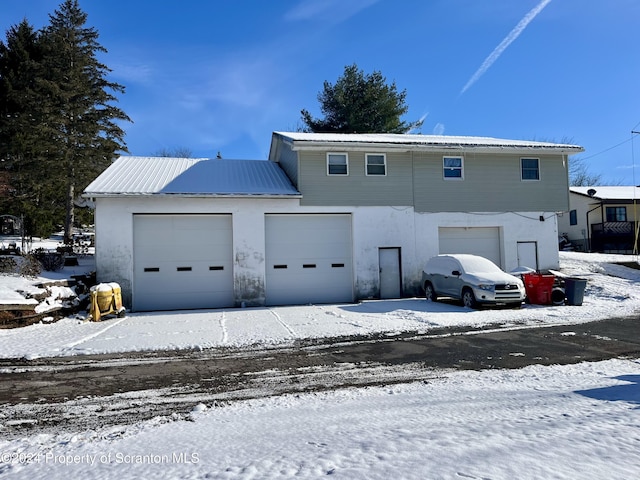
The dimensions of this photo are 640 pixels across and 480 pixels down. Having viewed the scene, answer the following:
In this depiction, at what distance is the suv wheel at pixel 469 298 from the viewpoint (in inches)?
496

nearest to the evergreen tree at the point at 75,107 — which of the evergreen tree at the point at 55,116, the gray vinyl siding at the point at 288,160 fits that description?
the evergreen tree at the point at 55,116

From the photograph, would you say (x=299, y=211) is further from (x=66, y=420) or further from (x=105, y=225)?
(x=66, y=420)

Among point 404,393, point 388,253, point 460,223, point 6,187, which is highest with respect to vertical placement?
point 6,187

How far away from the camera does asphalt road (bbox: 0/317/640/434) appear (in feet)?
16.6

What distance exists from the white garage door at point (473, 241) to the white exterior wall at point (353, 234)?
0.86ft

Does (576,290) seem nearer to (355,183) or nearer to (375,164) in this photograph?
(375,164)

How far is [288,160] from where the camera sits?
57.0 feet

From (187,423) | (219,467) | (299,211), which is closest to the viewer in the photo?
(219,467)

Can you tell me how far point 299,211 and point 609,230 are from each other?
29.0 metres

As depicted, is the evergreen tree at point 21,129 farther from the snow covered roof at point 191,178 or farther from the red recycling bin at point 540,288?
the red recycling bin at point 540,288

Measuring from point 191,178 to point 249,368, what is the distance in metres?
10.6

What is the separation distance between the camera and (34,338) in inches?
365

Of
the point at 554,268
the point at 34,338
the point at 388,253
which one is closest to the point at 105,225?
the point at 34,338

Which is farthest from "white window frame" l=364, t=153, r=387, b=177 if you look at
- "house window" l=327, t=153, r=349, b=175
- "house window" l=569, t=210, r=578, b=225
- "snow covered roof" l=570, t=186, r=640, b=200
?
"house window" l=569, t=210, r=578, b=225
